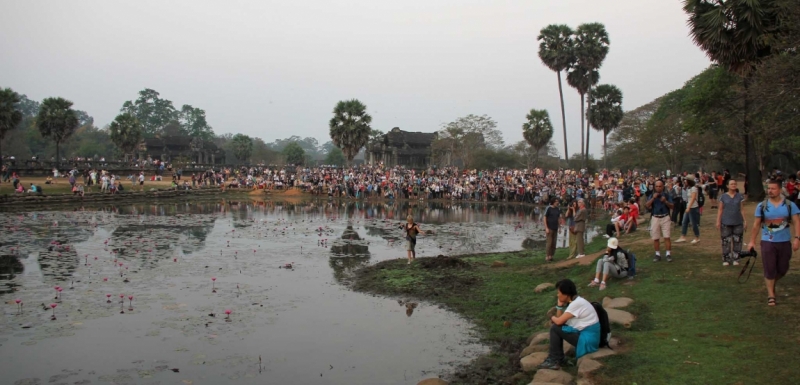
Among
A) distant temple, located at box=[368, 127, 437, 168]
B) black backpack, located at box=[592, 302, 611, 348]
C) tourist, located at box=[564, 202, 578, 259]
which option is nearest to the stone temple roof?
distant temple, located at box=[368, 127, 437, 168]

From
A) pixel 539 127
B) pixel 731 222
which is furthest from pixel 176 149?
pixel 731 222

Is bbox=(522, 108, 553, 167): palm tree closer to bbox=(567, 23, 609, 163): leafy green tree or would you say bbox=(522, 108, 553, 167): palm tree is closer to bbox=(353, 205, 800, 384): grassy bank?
bbox=(567, 23, 609, 163): leafy green tree

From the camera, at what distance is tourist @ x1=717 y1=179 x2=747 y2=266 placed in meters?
10.6

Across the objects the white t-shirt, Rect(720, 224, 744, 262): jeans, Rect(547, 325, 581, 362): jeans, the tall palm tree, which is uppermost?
the tall palm tree

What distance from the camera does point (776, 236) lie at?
27.2ft

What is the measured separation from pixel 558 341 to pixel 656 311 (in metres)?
2.56

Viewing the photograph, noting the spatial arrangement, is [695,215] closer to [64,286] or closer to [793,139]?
[64,286]

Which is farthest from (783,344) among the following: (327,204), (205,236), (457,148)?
(457,148)

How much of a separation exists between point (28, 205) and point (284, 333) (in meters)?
30.9

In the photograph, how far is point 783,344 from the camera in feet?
23.2

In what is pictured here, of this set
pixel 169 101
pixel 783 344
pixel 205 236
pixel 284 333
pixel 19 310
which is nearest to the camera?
pixel 783 344

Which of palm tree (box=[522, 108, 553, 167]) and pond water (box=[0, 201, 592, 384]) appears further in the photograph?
palm tree (box=[522, 108, 553, 167])

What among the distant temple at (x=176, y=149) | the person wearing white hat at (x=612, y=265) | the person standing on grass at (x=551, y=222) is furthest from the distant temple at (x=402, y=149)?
the person wearing white hat at (x=612, y=265)

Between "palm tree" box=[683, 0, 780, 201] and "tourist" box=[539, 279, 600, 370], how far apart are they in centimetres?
1177
